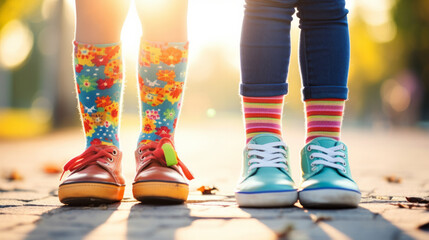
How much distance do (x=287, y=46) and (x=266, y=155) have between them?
1.47ft

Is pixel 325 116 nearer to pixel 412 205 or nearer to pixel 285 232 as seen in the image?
pixel 412 205

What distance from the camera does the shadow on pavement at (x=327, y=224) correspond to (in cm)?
151

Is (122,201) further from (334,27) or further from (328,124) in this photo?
(334,27)

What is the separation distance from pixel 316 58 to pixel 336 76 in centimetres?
11

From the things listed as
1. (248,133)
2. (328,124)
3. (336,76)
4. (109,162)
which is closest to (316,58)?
(336,76)

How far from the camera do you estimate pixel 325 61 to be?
2.12 meters

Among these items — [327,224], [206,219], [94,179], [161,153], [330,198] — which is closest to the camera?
[327,224]

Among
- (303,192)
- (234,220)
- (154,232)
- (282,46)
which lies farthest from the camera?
(282,46)

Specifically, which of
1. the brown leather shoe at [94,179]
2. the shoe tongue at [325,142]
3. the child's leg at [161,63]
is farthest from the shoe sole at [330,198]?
the brown leather shoe at [94,179]

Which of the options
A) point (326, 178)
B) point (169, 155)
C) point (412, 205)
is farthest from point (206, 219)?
point (412, 205)

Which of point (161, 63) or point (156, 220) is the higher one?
point (161, 63)

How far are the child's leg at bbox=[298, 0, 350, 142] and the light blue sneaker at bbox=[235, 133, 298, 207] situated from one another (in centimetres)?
20

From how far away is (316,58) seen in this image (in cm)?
213

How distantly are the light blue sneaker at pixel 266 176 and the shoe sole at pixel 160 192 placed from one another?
22 cm
